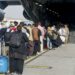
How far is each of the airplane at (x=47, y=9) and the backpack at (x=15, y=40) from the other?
24273mm

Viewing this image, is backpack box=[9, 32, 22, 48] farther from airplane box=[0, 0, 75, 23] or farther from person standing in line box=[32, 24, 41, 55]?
airplane box=[0, 0, 75, 23]

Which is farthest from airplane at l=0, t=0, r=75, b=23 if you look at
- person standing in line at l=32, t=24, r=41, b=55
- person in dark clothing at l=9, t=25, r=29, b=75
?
person in dark clothing at l=9, t=25, r=29, b=75

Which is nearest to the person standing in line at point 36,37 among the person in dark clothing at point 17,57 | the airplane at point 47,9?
the person in dark clothing at point 17,57

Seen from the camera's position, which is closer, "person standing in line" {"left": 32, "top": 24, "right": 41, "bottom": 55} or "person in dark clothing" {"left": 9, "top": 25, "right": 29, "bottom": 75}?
"person in dark clothing" {"left": 9, "top": 25, "right": 29, "bottom": 75}

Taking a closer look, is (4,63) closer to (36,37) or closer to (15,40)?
(15,40)

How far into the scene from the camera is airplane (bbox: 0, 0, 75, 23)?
4351 centimetres

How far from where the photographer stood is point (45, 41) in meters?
29.0

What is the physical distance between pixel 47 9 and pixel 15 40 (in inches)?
1793

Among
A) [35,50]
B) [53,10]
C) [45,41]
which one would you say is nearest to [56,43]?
[45,41]

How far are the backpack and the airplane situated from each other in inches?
956

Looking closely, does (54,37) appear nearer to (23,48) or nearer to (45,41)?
(45,41)

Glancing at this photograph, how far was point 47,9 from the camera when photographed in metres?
59.1

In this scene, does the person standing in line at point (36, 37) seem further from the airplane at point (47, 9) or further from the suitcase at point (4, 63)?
the airplane at point (47, 9)

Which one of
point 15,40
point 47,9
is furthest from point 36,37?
point 47,9
